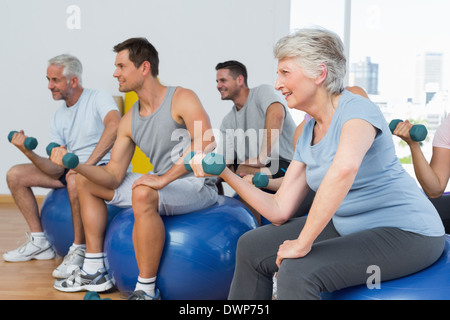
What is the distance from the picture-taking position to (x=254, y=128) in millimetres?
2682

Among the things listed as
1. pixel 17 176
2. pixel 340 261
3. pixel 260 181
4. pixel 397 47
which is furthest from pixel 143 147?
pixel 397 47

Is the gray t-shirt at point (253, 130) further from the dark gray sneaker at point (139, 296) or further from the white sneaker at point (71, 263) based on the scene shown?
the dark gray sneaker at point (139, 296)

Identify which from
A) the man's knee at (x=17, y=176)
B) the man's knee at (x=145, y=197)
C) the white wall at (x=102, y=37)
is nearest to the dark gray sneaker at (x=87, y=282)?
the man's knee at (x=145, y=197)

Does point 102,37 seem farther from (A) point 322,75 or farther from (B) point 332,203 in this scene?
(B) point 332,203

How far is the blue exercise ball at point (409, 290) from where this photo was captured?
1091mm

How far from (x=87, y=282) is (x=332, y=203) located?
1.29 metres

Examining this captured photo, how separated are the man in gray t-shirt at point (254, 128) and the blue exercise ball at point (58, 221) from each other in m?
0.83

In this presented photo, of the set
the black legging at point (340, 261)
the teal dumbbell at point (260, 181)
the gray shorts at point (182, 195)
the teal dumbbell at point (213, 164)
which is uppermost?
the teal dumbbell at point (213, 164)

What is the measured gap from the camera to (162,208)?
1809mm

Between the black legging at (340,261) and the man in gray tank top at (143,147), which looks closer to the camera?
the black legging at (340,261)

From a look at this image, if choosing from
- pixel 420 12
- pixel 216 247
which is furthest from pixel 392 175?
pixel 420 12

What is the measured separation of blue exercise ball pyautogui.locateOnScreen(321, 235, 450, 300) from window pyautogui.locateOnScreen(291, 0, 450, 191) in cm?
317

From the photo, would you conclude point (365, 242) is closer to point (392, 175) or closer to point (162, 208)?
point (392, 175)
